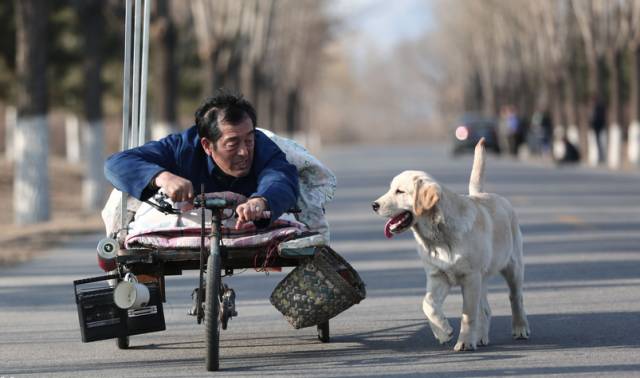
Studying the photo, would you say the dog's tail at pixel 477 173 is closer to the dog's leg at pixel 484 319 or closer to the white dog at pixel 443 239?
the white dog at pixel 443 239

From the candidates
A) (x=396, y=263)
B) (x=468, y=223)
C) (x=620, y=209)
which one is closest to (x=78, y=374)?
(x=468, y=223)

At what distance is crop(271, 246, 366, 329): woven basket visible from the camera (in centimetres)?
839

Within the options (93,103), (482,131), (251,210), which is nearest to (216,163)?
(251,210)

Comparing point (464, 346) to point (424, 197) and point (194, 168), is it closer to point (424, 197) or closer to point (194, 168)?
point (424, 197)

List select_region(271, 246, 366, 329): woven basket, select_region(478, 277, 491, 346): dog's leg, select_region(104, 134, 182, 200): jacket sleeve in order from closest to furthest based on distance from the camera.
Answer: select_region(104, 134, 182, 200): jacket sleeve → select_region(271, 246, 366, 329): woven basket → select_region(478, 277, 491, 346): dog's leg

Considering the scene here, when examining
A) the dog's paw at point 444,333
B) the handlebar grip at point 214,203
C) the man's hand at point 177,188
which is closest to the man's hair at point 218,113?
the man's hand at point 177,188

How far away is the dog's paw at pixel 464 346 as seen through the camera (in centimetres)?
850

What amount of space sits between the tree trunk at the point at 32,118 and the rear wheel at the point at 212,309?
1668 cm

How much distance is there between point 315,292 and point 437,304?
688 mm

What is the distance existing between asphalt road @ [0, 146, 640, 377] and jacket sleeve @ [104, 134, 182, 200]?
0.99 meters

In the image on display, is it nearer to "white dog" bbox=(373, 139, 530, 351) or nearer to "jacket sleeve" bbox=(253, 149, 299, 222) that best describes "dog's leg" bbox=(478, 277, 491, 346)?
"white dog" bbox=(373, 139, 530, 351)

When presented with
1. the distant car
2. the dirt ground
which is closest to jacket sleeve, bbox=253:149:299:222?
the dirt ground

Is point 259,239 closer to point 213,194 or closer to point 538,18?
point 213,194

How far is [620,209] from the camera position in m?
22.1
